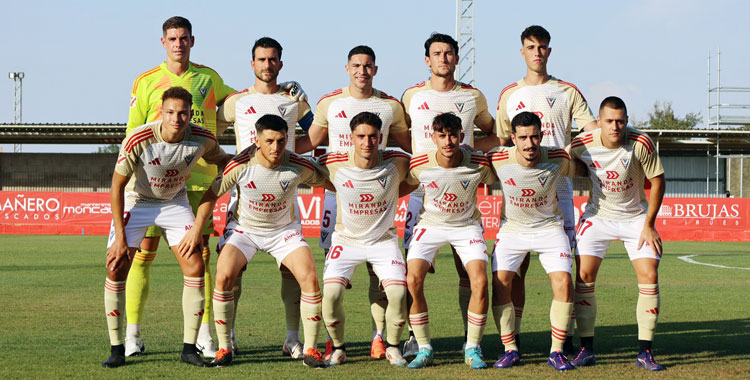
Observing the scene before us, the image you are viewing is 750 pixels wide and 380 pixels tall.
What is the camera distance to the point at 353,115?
7195 millimetres

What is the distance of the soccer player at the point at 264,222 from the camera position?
640cm

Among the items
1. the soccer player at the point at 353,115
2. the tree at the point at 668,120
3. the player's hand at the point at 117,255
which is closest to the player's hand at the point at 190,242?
the player's hand at the point at 117,255

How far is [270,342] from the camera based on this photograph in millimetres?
7496

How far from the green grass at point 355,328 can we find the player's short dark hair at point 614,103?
205 centimetres

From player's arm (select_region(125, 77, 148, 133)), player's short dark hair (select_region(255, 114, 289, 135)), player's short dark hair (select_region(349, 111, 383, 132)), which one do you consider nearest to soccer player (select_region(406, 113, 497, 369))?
player's short dark hair (select_region(349, 111, 383, 132))

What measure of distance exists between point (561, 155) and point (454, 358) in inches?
74.2

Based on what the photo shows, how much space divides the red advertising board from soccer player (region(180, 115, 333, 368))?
16.7 metres

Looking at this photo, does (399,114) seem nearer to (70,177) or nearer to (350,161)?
(350,161)

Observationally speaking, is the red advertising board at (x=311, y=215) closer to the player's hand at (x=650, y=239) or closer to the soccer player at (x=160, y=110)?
the soccer player at (x=160, y=110)

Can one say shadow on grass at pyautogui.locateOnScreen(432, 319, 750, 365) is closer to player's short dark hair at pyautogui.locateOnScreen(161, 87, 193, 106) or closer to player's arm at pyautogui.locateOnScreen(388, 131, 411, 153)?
player's arm at pyautogui.locateOnScreen(388, 131, 411, 153)

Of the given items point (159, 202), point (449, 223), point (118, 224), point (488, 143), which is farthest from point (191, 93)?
point (488, 143)

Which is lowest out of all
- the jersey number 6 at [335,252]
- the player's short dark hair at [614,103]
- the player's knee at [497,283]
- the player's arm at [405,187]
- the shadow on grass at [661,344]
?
the shadow on grass at [661,344]

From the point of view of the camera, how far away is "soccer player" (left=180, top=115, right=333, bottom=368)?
6.40 meters

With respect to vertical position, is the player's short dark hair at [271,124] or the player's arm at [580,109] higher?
the player's arm at [580,109]
